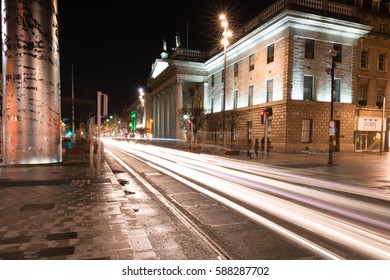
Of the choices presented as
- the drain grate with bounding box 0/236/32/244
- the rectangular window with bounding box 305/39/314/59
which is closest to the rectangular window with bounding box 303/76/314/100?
the rectangular window with bounding box 305/39/314/59

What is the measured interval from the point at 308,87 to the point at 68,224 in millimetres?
30935

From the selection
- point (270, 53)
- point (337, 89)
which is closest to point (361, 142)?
point (337, 89)

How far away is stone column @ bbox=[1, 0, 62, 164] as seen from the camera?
13930 millimetres

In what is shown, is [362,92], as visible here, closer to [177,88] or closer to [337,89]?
[337,89]

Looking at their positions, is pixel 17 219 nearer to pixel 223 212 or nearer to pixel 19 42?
pixel 223 212

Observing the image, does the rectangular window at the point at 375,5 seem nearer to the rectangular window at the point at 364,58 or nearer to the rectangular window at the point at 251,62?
the rectangular window at the point at 364,58

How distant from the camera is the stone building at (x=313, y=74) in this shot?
30469 mm

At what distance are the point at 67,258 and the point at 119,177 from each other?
8.25 metres

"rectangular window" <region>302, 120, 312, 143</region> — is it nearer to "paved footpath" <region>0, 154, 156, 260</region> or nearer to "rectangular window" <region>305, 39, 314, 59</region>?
"rectangular window" <region>305, 39, 314, 59</region>

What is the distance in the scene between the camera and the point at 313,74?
103 ft

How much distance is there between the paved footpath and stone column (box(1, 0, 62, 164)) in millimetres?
5853

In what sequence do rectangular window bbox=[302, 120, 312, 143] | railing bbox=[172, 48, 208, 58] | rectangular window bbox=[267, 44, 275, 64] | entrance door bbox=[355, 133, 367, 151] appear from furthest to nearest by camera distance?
1. railing bbox=[172, 48, 208, 58]
2. entrance door bbox=[355, 133, 367, 151]
3. rectangular window bbox=[267, 44, 275, 64]
4. rectangular window bbox=[302, 120, 312, 143]

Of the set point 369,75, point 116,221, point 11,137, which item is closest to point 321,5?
point 369,75

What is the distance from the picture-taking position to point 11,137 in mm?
14320
